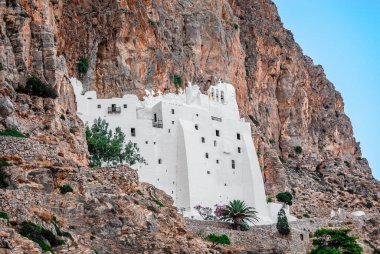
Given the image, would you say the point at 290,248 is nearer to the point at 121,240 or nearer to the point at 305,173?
the point at 121,240

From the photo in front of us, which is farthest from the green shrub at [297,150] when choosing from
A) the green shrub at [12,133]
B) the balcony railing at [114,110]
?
the green shrub at [12,133]

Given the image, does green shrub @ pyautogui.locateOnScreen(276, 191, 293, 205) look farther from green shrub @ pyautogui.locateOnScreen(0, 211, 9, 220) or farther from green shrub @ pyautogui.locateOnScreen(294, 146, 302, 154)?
green shrub @ pyautogui.locateOnScreen(0, 211, 9, 220)

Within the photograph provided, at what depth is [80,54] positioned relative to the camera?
72.9 m

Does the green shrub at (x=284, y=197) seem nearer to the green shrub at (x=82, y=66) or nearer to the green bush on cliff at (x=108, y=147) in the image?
the green bush on cliff at (x=108, y=147)

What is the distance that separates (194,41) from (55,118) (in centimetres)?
2359

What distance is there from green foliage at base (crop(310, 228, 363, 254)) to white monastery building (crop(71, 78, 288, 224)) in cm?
756

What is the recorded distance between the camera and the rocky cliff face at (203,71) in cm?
6222

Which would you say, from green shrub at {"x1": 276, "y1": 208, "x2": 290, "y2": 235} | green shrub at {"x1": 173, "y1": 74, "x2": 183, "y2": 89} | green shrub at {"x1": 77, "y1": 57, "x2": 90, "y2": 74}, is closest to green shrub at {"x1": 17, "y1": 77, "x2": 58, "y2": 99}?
green shrub at {"x1": 77, "y1": 57, "x2": 90, "y2": 74}

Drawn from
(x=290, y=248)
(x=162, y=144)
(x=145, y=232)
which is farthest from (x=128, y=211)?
(x=162, y=144)

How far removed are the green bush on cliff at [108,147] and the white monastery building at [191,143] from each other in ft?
2.04

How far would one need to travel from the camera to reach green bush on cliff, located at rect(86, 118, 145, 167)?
6775 cm

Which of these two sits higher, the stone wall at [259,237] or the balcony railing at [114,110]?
the balcony railing at [114,110]

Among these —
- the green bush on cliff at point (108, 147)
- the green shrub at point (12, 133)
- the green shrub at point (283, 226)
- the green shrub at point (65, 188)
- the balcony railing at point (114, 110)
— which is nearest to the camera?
the green shrub at point (65, 188)

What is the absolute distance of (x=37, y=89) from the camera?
199 feet
